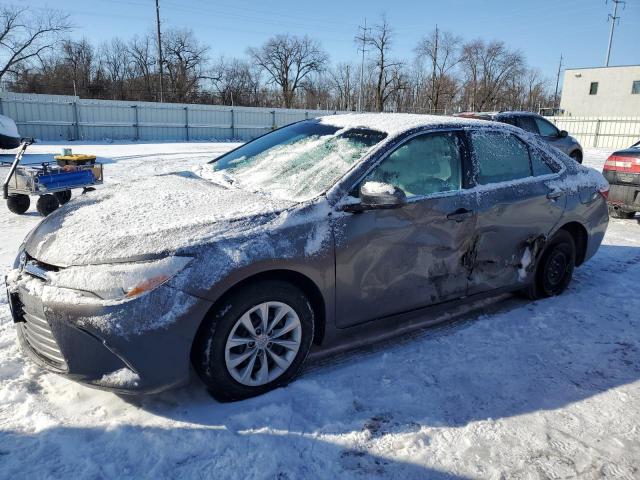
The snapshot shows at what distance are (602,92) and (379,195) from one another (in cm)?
5510

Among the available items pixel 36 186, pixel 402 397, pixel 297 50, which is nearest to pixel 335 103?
pixel 297 50

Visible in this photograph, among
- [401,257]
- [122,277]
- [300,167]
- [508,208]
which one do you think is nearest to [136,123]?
[300,167]

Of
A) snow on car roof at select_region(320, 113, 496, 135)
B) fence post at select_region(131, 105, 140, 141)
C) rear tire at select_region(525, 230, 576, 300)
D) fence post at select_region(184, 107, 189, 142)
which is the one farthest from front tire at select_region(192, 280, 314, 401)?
fence post at select_region(184, 107, 189, 142)

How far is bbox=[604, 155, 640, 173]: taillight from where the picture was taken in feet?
25.6

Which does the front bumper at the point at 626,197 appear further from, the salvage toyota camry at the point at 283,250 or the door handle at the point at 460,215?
the door handle at the point at 460,215

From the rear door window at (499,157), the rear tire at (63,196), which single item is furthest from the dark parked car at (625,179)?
the rear tire at (63,196)

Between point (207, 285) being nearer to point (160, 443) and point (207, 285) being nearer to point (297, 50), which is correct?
point (160, 443)

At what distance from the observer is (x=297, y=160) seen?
369 centimetres

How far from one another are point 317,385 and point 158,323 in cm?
109

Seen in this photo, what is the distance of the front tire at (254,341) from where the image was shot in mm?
2730

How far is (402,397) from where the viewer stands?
9.94 ft

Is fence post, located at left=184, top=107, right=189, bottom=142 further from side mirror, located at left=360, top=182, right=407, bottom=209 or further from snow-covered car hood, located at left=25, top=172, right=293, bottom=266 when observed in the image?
side mirror, located at left=360, top=182, right=407, bottom=209

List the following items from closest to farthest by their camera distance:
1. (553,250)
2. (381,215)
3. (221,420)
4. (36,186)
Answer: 1. (221,420)
2. (381,215)
3. (553,250)
4. (36,186)

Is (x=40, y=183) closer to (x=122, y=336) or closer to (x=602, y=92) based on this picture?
(x=122, y=336)
